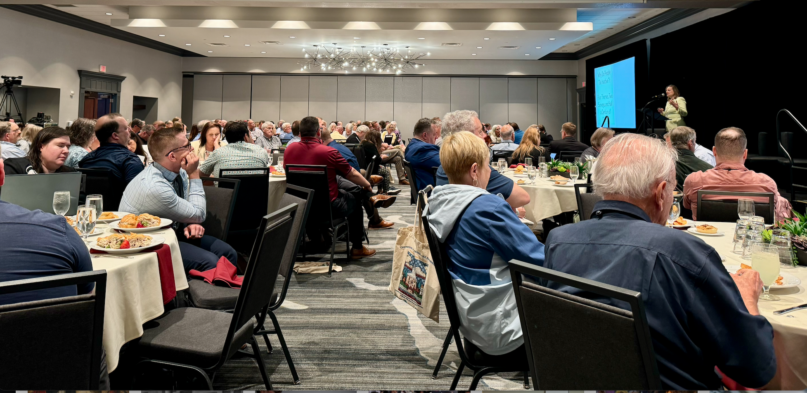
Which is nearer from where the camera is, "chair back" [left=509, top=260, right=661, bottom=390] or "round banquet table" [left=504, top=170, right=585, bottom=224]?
"chair back" [left=509, top=260, right=661, bottom=390]

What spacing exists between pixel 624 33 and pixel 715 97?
4.47 meters

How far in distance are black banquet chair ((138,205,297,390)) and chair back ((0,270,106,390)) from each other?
53 centimetres

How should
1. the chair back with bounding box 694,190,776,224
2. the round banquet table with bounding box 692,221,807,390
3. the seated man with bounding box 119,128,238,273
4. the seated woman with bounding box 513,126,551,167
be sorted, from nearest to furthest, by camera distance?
the round banquet table with bounding box 692,221,807,390 < the seated man with bounding box 119,128,238,273 < the chair back with bounding box 694,190,776,224 < the seated woman with bounding box 513,126,551,167

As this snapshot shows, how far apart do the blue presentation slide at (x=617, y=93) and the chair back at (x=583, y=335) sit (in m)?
12.0

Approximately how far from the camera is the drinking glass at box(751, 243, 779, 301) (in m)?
1.61

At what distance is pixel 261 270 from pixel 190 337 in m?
0.38

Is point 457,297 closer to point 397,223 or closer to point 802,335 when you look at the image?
point 802,335

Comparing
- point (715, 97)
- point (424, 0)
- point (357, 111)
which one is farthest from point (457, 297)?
point (357, 111)

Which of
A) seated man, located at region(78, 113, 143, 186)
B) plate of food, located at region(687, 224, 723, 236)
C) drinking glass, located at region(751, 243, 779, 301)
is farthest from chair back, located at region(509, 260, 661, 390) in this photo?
seated man, located at region(78, 113, 143, 186)

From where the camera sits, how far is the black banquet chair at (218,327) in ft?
6.13

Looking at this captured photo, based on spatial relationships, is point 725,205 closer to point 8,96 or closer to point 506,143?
point 506,143

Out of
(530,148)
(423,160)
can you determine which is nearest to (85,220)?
(423,160)

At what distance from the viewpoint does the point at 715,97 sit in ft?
33.9

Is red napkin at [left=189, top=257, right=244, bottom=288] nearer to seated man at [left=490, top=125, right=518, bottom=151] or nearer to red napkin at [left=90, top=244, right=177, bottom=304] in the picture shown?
red napkin at [left=90, top=244, right=177, bottom=304]
